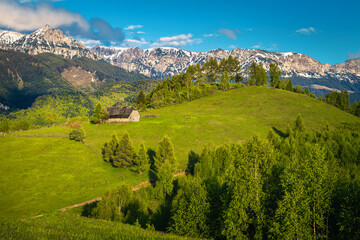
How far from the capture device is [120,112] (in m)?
102

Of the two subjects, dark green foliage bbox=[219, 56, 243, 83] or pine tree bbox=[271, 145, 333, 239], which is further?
dark green foliage bbox=[219, 56, 243, 83]

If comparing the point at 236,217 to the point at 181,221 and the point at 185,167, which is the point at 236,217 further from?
the point at 185,167

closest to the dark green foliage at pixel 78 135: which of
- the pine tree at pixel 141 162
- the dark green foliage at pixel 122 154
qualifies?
the dark green foliage at pixel 122 154

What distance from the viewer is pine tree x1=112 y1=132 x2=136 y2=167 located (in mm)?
60531

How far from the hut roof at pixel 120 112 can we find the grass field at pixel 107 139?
22.4ft

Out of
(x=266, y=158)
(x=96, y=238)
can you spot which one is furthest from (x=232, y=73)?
(x=96, y=238)

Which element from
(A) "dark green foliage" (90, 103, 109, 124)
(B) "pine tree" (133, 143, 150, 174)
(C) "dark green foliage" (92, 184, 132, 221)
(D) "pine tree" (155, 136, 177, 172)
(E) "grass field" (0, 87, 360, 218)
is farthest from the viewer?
(A) "dark green foliage" (90, 103, 109, 124)

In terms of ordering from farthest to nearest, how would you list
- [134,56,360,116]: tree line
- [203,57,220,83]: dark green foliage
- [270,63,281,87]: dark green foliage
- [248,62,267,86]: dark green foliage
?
1. [203,57,220,83]: dark green foliage
2. [248,62,267,86]: dark green foliage
3. [270,63,281,87]: dark green foliage
4. [134,56,360,116]: tree line

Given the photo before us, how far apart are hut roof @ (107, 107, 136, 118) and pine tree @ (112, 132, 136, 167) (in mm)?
38514

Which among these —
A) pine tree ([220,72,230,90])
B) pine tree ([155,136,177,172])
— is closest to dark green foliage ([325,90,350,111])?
pine tree ([220,72,230,90])

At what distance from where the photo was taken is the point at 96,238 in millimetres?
16906

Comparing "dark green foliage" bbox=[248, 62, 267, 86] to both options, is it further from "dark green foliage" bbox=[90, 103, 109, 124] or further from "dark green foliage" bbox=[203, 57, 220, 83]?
"dark green foliage" bbox=[90, 103, 109, 124]

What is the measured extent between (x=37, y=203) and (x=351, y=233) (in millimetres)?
53289

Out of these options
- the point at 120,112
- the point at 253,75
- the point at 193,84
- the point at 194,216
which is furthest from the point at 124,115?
the point at 253,75
